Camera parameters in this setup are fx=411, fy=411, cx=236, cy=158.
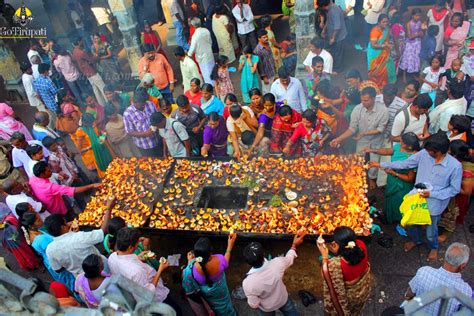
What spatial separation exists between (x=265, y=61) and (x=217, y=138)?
255 cm

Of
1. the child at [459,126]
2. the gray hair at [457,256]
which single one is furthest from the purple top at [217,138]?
the gray hair at [457,256]

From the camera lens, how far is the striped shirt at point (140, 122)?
6.82 m

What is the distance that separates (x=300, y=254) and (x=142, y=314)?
4187 millimetres

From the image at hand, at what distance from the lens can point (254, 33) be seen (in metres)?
10.5

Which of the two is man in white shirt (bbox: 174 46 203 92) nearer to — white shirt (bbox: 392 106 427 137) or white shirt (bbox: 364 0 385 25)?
white shirt (bbox: 392 106 427 137)

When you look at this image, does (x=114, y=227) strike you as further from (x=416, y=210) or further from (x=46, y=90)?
(x=46, y=90)

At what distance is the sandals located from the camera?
17.6ft

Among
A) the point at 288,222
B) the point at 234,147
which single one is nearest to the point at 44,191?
the point at 234,147

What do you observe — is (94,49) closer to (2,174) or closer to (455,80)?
(2,174)

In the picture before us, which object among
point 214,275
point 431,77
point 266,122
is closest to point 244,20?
point 266,122

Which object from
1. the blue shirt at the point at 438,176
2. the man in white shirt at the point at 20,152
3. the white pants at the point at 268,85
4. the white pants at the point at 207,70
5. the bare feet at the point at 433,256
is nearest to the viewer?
the blue shirt at the point at 438,176

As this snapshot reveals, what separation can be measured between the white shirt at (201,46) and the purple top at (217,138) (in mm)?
2857

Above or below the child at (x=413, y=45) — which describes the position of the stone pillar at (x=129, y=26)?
above

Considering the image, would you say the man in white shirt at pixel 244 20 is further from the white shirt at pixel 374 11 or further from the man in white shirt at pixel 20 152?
the man in white shirt at pixel 20 152
